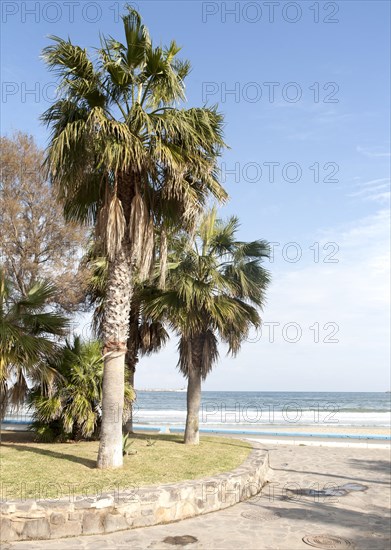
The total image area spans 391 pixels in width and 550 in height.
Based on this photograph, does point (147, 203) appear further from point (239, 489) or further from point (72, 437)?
point (72, 437)

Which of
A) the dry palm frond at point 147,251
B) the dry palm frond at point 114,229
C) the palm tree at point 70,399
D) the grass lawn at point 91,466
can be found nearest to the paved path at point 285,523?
the grass lawn at point 91,466

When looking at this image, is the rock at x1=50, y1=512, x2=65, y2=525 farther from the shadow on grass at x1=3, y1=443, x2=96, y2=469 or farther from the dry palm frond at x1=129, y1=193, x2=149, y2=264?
the dry palm frond at x1=129, y1=193, x2=149, y2=264

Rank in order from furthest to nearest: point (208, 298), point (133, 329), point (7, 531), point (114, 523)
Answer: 1. point (133, 329)
2. point (208, 298)
3. point (114, 523)
4. point (7, 531)

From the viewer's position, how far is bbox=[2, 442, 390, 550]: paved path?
23.8 feet

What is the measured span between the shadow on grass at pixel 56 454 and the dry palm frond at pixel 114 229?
4.45 meters

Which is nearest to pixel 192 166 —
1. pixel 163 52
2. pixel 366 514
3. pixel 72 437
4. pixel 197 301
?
pixel 163 52

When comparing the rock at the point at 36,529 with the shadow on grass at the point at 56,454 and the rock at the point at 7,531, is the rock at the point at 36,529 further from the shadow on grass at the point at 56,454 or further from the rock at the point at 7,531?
the shadow on grass at the point at 56,454

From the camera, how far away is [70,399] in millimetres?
14383

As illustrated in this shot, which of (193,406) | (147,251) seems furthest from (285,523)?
(193,406)

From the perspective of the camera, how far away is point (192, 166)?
10.9 metres

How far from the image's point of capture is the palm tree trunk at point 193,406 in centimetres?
1495

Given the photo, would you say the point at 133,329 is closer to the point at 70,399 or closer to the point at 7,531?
the point at 70,399

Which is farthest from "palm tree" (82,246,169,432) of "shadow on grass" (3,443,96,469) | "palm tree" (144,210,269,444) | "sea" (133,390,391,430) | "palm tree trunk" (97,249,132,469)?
"sea" (133,390,391,430)

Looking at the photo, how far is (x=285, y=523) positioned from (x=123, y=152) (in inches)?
294
